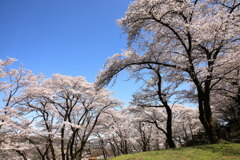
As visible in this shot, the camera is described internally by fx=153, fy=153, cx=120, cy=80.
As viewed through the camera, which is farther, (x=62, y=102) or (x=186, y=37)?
(x=62, y=102)

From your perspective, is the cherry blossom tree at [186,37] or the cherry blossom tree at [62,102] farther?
the cherry blossom tree at [62,102]

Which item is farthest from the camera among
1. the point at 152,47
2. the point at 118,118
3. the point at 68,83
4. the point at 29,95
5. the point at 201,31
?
the point at 118,118

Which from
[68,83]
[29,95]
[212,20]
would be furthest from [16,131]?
[212,20]

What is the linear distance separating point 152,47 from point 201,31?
3.75 metres

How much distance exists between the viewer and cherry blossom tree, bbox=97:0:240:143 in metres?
8.70

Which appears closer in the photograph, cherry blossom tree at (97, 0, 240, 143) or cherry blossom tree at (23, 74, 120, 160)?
cherry blossom tree at (97, 0, 240, 143)

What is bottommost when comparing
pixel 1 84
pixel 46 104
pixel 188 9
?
pixel 46 104

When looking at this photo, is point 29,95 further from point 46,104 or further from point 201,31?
point 201,31

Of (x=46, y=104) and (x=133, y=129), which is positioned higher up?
(x=46, y=104)

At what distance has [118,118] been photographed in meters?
23.3

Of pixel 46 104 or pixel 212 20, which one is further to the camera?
pixel 46 104

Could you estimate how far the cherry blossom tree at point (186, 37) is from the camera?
870cm

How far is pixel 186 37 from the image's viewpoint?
10859mm

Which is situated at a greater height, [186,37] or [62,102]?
[186,37]
